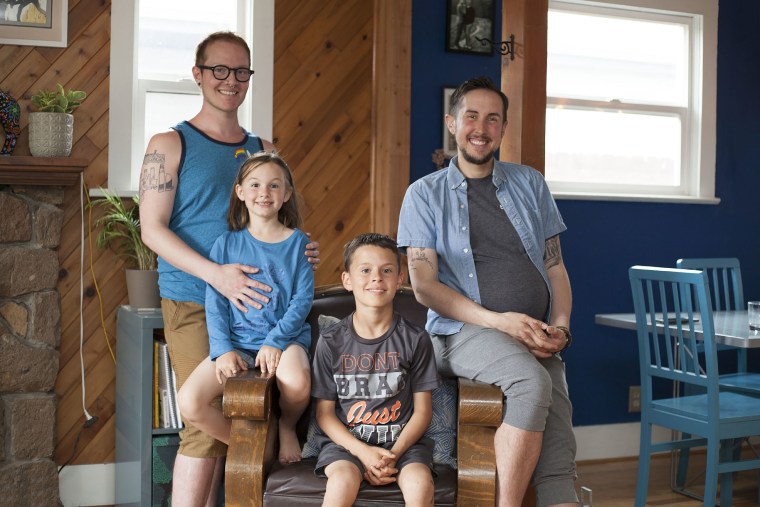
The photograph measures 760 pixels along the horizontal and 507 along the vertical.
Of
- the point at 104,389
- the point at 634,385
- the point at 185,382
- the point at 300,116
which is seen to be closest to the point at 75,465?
the point at 104,389

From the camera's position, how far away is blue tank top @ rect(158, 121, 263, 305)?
2639 millimetres

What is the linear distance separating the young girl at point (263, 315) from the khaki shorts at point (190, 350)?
8 centimetres

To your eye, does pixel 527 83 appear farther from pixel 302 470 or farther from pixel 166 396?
pixel 166 396

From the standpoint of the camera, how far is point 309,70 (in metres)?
3.95

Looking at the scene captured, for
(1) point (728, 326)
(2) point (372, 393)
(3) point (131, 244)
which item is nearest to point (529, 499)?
(2) point (372, 393)

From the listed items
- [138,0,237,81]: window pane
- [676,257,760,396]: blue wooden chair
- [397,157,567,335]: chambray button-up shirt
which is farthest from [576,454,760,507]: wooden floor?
[138,0,237,81]: window pane

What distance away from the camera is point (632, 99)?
4.79 meters

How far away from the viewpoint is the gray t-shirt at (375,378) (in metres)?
2.32

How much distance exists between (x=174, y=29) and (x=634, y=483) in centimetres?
300

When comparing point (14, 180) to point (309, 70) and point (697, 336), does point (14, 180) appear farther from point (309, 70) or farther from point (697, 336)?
point (697, 336)

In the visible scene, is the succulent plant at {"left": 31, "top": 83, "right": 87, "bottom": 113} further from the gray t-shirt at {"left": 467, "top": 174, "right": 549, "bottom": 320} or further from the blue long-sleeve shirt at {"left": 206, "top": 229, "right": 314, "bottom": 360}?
the gray t-shirt at {"left": 467, "top": 174, "right": 549, "bottom": 320}

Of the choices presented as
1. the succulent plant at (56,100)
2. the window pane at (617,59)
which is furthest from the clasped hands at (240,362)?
the window pane at (617,59)

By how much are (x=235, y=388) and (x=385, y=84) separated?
6.55ft

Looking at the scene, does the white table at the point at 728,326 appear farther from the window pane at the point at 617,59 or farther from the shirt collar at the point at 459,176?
the shirt collar at the point at 459,176
